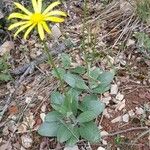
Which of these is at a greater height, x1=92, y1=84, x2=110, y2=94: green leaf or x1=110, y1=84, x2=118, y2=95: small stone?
x1=92, y1=84, x2=110, y2=94: green leaf

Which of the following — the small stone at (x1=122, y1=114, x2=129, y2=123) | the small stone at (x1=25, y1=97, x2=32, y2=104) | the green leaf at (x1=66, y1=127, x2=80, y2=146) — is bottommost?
the small stone at (x1=122, y1=114, x2=129, y2=123)

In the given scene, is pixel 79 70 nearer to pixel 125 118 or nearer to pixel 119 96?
pixel 119 96

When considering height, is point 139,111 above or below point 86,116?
below

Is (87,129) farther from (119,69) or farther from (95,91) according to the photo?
(119,69)

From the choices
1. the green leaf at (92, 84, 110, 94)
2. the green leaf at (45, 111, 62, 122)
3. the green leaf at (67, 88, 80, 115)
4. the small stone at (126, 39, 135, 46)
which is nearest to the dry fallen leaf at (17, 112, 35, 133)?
the green leaf at (45, 111, 62, 122)

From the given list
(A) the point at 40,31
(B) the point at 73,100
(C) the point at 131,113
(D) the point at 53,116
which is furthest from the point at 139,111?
(A) the point at 40,31

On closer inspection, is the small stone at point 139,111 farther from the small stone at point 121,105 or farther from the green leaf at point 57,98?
the green leaf at point 57,98

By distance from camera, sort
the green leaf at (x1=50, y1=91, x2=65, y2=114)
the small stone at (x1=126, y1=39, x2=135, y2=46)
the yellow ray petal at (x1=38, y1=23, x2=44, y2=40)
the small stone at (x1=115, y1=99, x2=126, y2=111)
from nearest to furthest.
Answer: the yellow ray petal at (x1=38, y1=23, x2=44, y2=40) → the green leaf at (x1=50, y1=91, x2=65, y2=114) → the small stone at (x1=115, y1=99, x2=126, y2=111) → the small stone at (x1=126, y1=39, x2=135, y2=46)

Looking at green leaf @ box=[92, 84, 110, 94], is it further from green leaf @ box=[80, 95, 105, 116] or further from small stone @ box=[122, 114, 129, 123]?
small stone @ box=[122, 114, 129, 123]
